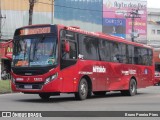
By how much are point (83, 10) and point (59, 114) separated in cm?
5279

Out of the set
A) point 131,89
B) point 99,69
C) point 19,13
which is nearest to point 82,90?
point 99,69

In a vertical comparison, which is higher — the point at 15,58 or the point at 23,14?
the point at 23,14

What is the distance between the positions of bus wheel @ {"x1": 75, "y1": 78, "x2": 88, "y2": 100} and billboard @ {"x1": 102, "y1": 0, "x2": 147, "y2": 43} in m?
48.3

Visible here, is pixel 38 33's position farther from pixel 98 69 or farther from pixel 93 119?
pixel 93 119

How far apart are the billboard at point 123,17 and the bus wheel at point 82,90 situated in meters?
48.3

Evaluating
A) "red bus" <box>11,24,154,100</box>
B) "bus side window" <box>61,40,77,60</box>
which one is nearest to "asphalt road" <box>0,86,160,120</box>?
"red bus" <box>11,24,154,100</box>

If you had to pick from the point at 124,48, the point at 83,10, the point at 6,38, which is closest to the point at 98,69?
the point at 124,48

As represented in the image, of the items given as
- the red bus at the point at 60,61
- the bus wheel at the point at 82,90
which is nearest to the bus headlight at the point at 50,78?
the red bus at the point at 60,61

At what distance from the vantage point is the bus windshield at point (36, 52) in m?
18.4

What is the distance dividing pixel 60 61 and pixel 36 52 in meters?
1.10

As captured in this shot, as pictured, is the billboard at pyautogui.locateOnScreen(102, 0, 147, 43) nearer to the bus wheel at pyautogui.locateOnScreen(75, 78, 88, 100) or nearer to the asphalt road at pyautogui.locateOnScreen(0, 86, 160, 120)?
the bus wheel at pyautogui.locateOnScreen(75, 78, 88, 100)

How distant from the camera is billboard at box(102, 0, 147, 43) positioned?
69500mm

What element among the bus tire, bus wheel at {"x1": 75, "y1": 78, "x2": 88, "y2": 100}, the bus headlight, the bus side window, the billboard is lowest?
the bus tire

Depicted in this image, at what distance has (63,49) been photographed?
1864 centimetres
